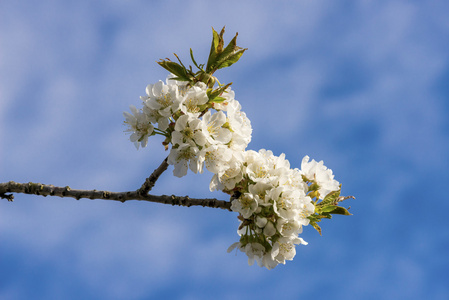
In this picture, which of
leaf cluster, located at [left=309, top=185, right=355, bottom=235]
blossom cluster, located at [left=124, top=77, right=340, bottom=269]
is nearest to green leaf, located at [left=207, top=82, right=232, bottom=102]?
blossom cluster, located at [left=124, top=77, right=340, bottom=269]

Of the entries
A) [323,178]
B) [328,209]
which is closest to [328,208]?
[328,209]

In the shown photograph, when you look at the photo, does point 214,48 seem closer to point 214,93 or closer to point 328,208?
point 214,93

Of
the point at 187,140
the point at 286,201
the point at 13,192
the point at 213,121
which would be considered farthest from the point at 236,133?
the point at 13,192

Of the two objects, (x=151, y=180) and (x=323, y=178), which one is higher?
(x=323, y=178)

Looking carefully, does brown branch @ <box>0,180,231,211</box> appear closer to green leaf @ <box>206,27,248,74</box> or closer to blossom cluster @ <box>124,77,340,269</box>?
blossom cluster @ <box>124,77,340,269</box>

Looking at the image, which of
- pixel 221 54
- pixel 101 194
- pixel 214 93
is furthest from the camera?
pixel 101 194

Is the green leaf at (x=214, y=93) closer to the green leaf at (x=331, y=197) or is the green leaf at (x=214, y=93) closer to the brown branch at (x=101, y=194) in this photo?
the brown branch at (x=101, y=194)

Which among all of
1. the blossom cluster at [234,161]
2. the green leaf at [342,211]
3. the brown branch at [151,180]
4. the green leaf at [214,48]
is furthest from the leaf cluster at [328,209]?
the green leaf at [214,48]

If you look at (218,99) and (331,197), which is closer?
(218,99)
